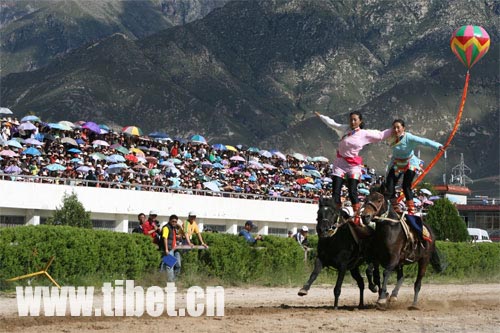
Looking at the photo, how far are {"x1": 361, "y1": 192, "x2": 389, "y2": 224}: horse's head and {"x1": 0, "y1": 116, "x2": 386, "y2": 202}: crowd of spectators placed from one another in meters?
19.4

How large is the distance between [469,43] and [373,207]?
24.2 ft

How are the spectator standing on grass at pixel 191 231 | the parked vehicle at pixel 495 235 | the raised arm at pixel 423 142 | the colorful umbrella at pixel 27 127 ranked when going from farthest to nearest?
the parked vehicle at pixel 495 235, the colorful umbrella at pixel 27 127, the spectator standing on grass at pixel 191 231, the raised arm at pixel 423 142

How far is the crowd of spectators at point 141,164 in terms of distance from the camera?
40.1 metres

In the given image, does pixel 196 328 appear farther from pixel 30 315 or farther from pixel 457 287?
pixel 457 287

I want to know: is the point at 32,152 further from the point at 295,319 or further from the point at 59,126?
the point at 295,319

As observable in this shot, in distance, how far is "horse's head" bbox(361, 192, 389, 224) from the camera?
1719 cm

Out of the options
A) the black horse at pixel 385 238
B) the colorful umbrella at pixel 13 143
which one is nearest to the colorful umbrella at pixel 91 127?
the colorful umbrella at pixel 13 143

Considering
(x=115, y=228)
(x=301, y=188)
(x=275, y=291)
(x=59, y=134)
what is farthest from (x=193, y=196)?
(x=275, y=291)

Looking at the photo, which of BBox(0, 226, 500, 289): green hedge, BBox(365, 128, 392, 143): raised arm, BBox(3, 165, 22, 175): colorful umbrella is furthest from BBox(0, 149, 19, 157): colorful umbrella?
BBox(365, 128, 392, 143): raised arm

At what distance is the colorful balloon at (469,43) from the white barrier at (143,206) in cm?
1742

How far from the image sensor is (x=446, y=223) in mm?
48562

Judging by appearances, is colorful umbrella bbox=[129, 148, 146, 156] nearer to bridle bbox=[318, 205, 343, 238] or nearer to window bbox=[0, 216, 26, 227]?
window bbox=[0, 216, 26, 227]

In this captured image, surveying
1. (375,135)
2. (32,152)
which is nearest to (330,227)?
(375,135)

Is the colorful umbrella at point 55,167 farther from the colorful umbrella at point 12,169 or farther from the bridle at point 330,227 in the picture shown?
the bridle at point 330,227
